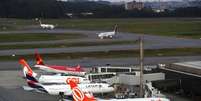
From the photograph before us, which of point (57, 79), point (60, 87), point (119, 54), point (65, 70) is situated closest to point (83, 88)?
point (60, 87)

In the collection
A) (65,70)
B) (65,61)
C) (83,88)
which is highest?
(83,88)

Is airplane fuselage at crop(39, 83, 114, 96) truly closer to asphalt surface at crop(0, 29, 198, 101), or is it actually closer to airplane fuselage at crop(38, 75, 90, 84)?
asphalt surface at crop(0, 29, 198, 101)

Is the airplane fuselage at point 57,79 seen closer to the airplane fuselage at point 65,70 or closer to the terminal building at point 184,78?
the airplane fuselage at point 65,70

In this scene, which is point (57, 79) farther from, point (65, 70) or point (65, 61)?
point (65, 61)

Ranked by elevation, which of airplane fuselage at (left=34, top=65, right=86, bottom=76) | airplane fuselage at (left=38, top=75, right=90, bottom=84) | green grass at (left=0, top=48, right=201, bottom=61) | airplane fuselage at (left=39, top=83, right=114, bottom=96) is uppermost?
airplane fuselage at (left=39, top=83, right=114, bottom=96)

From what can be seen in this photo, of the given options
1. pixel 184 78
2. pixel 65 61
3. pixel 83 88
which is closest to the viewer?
pixel 83 88

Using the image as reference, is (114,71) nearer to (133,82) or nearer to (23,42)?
(133,82)

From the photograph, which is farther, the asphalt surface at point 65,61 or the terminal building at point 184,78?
the asphalt surface at point 65,61

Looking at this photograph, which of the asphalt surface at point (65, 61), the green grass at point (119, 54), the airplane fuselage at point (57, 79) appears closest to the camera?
the asphalt surface at point (65, 61)

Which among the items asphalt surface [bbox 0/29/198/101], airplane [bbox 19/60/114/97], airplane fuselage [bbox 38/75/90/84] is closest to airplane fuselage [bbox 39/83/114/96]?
airplane [bbox 19/60/114/97]

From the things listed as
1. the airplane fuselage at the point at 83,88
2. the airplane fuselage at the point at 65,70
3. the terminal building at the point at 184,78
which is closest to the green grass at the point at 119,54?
the airplane fuselage at the point at 65,70

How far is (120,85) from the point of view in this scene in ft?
195

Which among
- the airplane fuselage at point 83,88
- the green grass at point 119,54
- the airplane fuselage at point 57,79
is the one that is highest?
the airplane fuselage at point 83,88

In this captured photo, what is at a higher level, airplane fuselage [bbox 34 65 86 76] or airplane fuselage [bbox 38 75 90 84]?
A: airplane fuselage [bbox 38 75 90 84]
